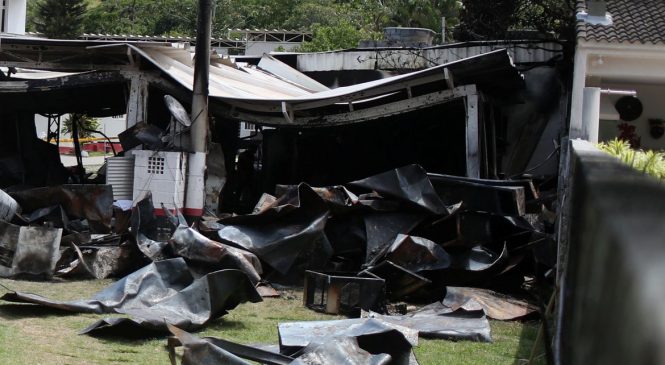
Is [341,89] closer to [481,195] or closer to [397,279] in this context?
[481,195]

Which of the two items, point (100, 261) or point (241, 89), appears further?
point (241, 89)

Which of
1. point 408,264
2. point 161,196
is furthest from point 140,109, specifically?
point 408,264

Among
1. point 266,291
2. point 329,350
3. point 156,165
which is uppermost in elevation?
point 329,350

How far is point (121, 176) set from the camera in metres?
15.5

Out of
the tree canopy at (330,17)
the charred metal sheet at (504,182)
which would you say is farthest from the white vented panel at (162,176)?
the tree canopy at (330,17)

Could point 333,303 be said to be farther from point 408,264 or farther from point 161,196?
point 161,196

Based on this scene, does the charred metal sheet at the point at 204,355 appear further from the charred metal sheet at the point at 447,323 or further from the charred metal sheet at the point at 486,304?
the charred metal sheet at the point at 486,304

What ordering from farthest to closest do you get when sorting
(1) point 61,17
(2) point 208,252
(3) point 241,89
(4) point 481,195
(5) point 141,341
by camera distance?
(1) point 61,17 < (3) point 241,89 < (4) point 481,195 < (2) point 208,252 < (5) point 141,341

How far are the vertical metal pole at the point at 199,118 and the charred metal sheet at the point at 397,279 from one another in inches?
194

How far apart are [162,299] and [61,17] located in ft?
174

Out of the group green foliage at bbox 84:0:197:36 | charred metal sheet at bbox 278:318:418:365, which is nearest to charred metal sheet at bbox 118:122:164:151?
charred metal sheet at bbox 278:318:418:365

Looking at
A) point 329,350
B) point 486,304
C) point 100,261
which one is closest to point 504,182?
point 486,304

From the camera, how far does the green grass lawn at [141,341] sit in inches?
285

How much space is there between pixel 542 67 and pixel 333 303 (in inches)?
453
